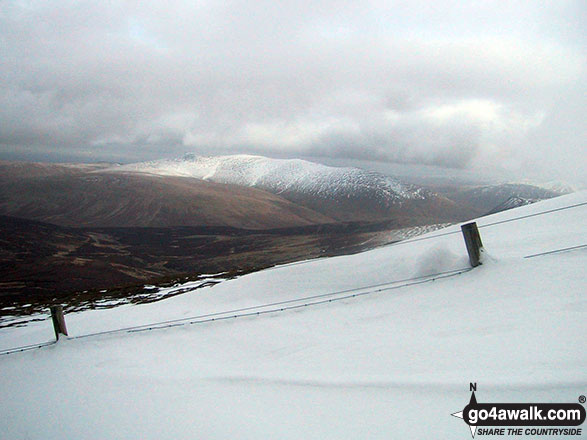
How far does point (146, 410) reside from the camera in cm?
371

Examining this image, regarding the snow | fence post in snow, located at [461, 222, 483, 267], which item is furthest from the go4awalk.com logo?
fence post in snow, located at [461, 222, 483, 267]

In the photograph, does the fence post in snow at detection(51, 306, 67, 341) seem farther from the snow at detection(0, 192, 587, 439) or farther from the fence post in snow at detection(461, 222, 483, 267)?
the fence post in snow at detection(461, 222, 483, 267)

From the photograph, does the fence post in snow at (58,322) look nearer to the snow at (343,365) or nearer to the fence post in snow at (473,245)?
the snow at (343,365)

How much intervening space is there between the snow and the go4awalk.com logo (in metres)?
0.08

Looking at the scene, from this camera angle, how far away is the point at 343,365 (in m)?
3.93

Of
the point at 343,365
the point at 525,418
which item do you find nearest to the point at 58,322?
the point at 343,365

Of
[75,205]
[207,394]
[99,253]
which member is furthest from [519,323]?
[75,205]

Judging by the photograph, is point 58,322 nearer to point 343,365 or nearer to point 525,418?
point 343,365

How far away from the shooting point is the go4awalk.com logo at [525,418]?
8.14 ft

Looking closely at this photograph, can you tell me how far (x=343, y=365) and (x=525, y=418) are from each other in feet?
6.15

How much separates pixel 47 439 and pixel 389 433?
397 cm

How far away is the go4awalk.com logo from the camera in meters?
2.48

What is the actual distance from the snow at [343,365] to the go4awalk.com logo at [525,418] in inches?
3.0

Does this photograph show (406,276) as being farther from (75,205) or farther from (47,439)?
(75,205)
